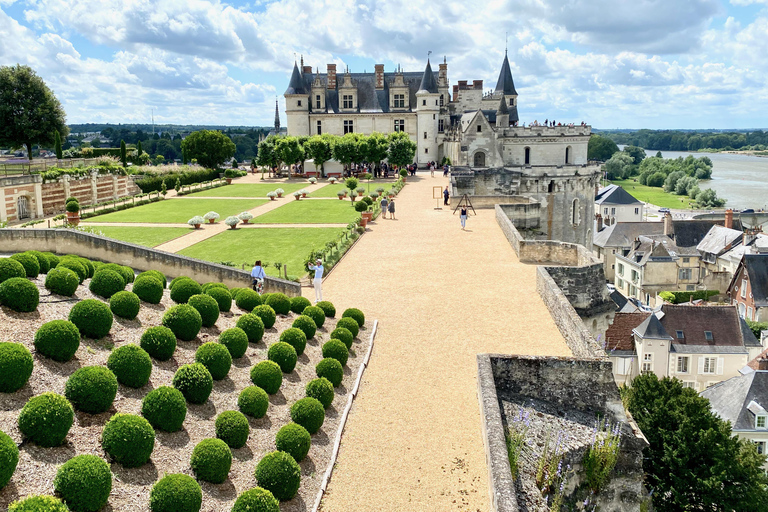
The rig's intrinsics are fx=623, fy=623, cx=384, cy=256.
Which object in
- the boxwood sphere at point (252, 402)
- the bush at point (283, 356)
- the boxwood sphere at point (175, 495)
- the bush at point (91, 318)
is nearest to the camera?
the boxwood sphere at point (175, 495)

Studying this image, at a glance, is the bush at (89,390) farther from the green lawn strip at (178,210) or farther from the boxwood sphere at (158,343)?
the green lawn strip at (178,210)

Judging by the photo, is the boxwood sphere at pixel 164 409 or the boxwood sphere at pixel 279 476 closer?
the boxwood sphere at pixel 279 476

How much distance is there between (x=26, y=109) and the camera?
52.6 meters

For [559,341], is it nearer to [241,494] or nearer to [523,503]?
[523,503]

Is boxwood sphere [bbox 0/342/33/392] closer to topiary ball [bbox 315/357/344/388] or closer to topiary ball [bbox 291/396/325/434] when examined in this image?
topiary ball [bbox 291/396/325/434]

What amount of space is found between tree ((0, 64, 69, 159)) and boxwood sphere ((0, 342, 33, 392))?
5060cm

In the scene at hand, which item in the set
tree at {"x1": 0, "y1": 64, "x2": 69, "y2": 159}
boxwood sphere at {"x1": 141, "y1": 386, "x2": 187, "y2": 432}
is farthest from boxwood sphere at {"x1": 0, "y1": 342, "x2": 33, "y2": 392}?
tree at {"x1": 0, "y1": 64, "x2": 69, "y2": 159}

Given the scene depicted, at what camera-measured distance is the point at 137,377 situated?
33.2 ft

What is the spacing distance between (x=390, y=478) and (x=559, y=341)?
6.28 meters

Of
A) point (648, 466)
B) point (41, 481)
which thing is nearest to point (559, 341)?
point (648, 466)

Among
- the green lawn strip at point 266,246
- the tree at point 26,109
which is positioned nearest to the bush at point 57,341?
the green lawn strip at point 266,246

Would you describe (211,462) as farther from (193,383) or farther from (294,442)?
(193,383)

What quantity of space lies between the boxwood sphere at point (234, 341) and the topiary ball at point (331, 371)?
1.59 metres

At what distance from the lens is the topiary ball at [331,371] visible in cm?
1251
